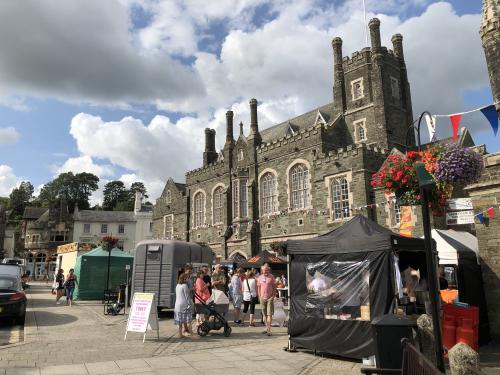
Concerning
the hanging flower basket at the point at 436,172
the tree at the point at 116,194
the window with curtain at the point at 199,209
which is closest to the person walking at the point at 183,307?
the hanging flower basket at the point at 436,172

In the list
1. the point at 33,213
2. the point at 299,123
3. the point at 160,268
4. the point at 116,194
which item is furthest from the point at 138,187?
the point at 160,268

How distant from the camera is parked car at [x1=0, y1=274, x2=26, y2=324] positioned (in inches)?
485

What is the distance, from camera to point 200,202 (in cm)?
→ 4000

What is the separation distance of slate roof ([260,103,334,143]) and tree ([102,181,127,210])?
207 feet

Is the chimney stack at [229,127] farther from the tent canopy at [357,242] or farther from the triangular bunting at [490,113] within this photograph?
the triangular bunting at [490,113]

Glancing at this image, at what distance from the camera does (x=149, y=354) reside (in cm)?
852

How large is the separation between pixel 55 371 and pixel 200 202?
33.1 metres

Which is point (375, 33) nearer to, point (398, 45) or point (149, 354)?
point (398, 45)

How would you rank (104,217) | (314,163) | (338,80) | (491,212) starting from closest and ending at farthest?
1. (491,212)
2. (314,163)
3. (338,80)
4. (104,217)

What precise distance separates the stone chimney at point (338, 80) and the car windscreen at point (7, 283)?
26454 mm

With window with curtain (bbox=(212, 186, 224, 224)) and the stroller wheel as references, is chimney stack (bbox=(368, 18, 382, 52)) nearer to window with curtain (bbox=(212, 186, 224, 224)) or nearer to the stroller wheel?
window with curtain (bbox=(212, 186, 224, 224))

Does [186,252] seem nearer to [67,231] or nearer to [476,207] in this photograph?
[476,207]

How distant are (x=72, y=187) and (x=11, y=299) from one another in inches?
3369

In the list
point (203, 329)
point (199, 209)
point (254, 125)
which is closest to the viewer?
point (203, 329)
